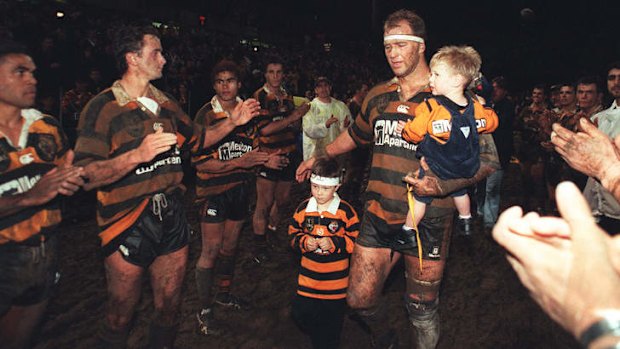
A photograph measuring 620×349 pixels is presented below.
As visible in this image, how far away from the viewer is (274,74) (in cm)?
582

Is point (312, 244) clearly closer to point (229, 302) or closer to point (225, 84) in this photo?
point (229, 302)

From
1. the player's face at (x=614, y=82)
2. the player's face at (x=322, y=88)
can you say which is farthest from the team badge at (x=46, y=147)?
the player's face at (x=614, y=82)

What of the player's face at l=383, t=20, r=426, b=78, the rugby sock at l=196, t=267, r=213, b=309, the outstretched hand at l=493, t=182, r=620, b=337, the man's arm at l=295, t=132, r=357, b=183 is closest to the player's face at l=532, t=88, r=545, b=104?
the man's arm at l=295, t=132, r=357, b=183

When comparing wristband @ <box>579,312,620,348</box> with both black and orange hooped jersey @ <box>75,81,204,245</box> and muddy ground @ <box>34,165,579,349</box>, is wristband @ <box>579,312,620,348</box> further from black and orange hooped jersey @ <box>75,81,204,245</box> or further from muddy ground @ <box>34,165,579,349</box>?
muddy ground @ <box>34,165,579,349</box>

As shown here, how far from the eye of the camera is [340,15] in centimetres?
3841

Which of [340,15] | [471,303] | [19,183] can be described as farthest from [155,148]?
[340,15]

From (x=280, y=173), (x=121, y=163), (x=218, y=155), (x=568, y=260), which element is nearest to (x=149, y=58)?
(x=121, y=163)

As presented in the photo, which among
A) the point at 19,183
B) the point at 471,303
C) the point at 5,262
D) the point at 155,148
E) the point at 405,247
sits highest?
the point at 155,148

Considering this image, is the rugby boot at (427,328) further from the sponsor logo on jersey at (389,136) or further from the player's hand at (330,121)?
the player's hand at (330,121)

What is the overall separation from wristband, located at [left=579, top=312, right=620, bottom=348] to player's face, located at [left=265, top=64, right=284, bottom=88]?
528cm

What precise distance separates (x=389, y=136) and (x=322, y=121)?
12.5ft

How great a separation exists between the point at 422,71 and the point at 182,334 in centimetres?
315

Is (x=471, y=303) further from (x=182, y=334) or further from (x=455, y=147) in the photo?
(x=182, y=334)

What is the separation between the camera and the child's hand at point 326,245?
3.34 meters
